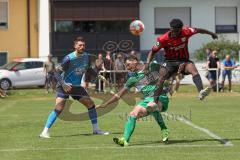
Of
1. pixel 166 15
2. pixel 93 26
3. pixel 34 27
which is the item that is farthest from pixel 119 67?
pixel 34 27

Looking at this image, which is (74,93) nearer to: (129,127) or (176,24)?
(129,127)

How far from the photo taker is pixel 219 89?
29.8m

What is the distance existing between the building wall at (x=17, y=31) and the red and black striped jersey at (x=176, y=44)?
2804cm

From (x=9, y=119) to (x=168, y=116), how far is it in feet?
13.4

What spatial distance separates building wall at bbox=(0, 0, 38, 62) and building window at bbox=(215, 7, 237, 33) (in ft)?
35.9

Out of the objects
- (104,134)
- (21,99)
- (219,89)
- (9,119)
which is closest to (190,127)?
(104,134)

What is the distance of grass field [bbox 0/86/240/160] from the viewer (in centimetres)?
1045

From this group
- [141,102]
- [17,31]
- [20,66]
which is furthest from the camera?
[17,31]

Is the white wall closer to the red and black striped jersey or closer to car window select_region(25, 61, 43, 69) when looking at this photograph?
car window select_region(25, 61, 43, 69)

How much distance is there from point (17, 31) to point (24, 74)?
7211mm

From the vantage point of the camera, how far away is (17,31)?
131 ft

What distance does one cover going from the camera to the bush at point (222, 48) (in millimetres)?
38906

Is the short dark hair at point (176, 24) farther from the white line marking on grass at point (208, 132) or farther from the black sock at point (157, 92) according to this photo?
the white line marking on grass at point (208, 132)

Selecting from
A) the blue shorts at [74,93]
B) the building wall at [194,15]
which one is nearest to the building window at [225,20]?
the building wall at [194,15]
